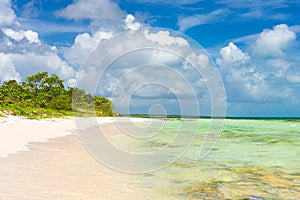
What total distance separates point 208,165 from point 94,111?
72098 millimetres

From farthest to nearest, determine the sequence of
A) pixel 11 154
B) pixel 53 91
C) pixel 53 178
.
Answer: pixel 53 91, pixel 11 154, pixel 53 178

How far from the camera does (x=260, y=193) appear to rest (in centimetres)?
686

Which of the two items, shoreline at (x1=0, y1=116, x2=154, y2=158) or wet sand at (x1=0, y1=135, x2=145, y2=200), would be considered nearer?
wet sand at (x1=0, y1=135, x2=145, y2=200)

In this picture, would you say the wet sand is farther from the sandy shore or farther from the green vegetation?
the green vegetation

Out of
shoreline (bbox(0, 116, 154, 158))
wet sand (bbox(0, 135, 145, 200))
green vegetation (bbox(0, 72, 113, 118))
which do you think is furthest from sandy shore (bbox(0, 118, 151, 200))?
green vegetation (bbox(0, 72, 113, 118))

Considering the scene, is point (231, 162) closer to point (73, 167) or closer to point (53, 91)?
point (73, 167)

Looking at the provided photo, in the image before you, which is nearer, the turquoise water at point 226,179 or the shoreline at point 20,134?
the turquoise water at point 226,179

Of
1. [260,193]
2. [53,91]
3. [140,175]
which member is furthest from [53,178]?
[53,91]

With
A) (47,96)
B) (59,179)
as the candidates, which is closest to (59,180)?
(59,179)

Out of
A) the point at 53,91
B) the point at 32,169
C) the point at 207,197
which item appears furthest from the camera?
the point at 53,91

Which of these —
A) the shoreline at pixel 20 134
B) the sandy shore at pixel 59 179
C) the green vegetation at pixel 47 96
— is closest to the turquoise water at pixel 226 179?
A: the sandy shore at pixel 59 179

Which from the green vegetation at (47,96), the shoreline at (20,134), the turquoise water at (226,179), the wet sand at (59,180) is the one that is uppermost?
the green vegetation at (47,96)

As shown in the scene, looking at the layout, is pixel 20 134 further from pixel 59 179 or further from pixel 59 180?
pixel 59 180

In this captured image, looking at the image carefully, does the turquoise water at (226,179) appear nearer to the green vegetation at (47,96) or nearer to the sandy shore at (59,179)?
the sandy shore at (59,179)
